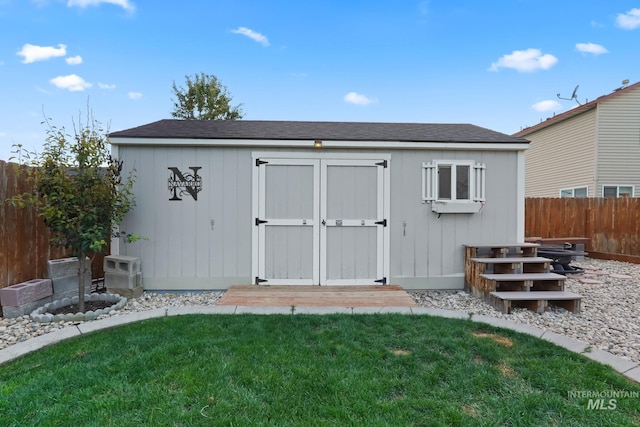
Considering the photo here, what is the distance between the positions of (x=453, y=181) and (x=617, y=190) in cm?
903

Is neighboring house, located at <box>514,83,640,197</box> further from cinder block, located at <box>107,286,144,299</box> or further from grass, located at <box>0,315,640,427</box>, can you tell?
cinder block, located at <box>107,286,144,299</box>

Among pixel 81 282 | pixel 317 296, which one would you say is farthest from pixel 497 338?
pixel 81 282

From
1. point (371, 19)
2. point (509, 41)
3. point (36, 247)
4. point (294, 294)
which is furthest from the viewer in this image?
point (509, 41)

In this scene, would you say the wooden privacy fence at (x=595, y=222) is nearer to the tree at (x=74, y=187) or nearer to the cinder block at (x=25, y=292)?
the tree at (x=74, y=187)

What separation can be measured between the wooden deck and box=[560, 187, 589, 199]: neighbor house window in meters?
9.64

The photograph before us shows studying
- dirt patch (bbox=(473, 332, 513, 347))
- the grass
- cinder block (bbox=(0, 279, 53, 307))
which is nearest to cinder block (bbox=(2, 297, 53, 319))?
cinder block (bbox=(0, 279, 53, 307))

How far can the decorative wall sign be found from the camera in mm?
4637

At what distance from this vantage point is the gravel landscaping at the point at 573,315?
120 inches

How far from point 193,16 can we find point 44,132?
689 cm

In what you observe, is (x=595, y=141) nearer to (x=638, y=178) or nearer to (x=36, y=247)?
(x=638, y=178)

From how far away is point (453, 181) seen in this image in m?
4.68

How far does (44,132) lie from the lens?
3.52m

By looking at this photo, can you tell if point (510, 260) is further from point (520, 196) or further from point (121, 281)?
point (121, 281)

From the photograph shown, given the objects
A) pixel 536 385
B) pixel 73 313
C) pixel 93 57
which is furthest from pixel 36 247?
pixel 93 57
